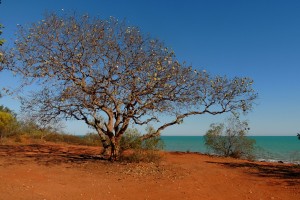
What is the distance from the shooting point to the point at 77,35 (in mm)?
18406

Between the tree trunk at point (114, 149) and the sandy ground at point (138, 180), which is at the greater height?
the tree trunk at point (114, 149)

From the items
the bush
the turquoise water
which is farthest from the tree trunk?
the turquoise water

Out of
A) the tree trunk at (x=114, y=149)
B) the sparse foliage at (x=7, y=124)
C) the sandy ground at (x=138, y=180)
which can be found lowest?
the sandy ground at (x=138, y=180)

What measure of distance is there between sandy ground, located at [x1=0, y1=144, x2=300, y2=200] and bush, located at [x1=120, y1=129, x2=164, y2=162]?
1.08 metres

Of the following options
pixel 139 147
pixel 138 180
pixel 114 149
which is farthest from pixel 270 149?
pixel 138 180

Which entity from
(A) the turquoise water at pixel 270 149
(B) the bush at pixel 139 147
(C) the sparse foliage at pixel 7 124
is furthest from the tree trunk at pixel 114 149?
(C) the sparse foliage at pixel 7 124

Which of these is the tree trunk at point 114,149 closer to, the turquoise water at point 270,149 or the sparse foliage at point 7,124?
the turquoise water at point 270,149

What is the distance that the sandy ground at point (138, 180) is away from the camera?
12.5 metres

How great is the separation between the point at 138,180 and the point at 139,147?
5.96 meters

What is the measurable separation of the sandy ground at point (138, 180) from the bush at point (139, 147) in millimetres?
1078

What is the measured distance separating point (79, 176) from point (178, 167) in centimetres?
515

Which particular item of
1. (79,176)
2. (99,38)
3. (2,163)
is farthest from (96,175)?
(99,38)

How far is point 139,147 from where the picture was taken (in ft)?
68.1

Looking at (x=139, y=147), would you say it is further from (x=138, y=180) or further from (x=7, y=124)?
(x=7, y=124)
